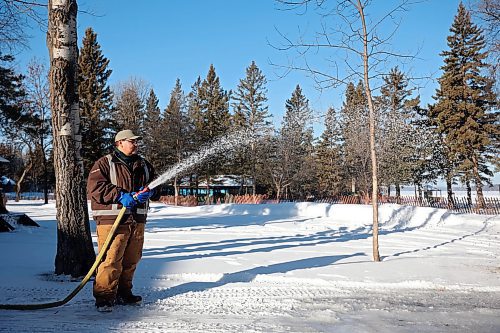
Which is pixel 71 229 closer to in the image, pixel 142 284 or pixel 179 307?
pixel 142 284

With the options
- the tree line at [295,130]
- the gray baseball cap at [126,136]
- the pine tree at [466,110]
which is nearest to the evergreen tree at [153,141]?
the tree line at [295,130]

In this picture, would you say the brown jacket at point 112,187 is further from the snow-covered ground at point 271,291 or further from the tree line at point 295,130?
the tree line at point 295,130

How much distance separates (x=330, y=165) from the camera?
4678cm

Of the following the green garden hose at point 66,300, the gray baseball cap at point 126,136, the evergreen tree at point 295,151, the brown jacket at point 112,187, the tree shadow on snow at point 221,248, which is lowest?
the tree shadow on snow at point 221,248

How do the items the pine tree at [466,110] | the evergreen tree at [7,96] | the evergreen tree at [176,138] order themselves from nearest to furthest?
the evergreen tree at [7,96]
the pine tree at [466,110]
the evergreen tree at [176,138]

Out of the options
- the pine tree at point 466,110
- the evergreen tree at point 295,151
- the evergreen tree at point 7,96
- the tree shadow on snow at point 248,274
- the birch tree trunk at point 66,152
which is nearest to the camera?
the tree shadow on snow at point 248,274

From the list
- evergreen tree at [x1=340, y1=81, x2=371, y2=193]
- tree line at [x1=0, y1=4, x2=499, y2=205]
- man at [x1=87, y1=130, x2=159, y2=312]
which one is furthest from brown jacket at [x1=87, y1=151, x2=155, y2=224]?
evergreen tree at [x1=340, y1=81, x2=371, y2=193]

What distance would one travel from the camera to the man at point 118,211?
13.3ft

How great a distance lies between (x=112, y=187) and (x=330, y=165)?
1738 inches

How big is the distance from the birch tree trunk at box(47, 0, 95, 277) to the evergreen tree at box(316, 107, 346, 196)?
40807mm

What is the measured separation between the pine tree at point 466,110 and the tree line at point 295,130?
8cm

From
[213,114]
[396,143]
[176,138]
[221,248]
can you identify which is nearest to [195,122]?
[213,114]

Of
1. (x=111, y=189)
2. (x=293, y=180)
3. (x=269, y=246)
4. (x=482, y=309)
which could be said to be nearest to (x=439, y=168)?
(x=293, y=180)

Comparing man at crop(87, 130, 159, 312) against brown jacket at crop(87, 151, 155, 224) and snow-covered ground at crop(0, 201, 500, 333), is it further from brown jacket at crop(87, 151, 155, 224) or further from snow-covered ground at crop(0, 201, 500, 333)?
snow-covered ground at crop(0, 201, 500, 333)
